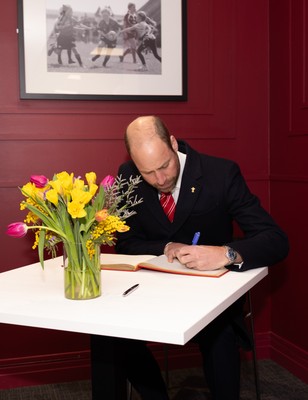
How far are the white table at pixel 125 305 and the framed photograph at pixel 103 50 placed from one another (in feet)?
Result: 5.03

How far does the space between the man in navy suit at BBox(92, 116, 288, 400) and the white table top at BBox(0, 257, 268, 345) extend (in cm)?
14

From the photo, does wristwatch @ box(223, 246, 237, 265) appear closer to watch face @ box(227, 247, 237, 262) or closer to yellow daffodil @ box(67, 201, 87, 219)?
watch face @ box(227, 247, 237, 262)

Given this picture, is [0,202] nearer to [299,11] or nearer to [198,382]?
[198,382]

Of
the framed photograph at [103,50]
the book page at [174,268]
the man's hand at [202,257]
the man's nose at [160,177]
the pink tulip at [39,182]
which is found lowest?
the book page at [174,268]

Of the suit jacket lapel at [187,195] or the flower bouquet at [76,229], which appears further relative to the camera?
the suit jacket lapel at [187,195]

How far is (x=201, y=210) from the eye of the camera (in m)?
2.75

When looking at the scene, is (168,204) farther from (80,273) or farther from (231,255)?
(80,273)

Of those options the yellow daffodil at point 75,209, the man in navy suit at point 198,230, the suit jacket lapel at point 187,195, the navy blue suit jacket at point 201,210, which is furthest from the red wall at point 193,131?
the yellow daffodil at point 75,209

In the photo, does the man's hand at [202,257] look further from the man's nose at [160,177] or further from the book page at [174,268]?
the man's nose at [160,177]

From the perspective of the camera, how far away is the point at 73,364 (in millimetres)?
3557

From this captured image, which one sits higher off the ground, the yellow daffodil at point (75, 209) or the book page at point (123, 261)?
the yellow daffodil at point (75, 209)

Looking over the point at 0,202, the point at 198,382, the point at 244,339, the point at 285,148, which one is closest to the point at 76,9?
the point at 0,202

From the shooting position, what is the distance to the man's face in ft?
8.16

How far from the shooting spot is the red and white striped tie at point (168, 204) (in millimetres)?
2756
